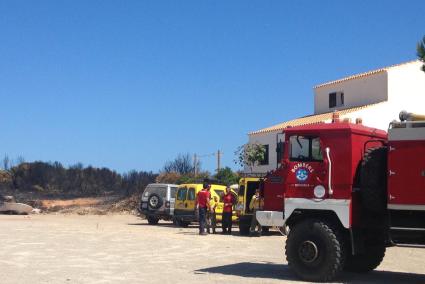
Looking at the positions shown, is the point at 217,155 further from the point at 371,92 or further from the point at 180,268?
the point at 180,268

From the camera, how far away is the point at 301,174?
40.6ft

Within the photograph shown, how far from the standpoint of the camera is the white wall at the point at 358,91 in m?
41.6

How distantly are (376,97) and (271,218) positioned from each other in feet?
102

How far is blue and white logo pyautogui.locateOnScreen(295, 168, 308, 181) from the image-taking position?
→ 12336mm

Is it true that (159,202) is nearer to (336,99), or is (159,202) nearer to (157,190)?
(157,190)

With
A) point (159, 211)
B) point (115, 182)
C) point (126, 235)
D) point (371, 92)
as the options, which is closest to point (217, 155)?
point (115, 182)

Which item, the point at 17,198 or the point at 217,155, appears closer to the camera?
the point at 17,198

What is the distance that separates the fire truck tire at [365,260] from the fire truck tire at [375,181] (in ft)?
5.58

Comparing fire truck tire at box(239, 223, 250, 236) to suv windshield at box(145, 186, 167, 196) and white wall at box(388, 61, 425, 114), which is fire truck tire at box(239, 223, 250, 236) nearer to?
suv windshield at box(145, 186, 167, 196)

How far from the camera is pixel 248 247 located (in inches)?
733

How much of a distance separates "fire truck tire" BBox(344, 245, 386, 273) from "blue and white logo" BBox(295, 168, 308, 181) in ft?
6.64

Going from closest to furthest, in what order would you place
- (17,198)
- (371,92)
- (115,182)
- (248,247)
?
1. (248,247)
2. (371,92)
3. (17,198)
4. (115,182)

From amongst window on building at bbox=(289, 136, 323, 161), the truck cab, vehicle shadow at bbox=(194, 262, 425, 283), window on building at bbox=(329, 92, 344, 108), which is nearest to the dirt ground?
vehicle shadow at bbox=(194, 262, 425, 283)

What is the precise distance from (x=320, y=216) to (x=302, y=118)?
120 feet
